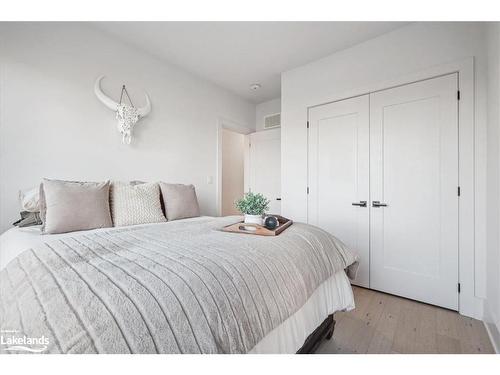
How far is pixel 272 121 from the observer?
12.5ft

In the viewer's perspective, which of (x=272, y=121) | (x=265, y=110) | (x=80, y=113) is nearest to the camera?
(x=80, y=113)

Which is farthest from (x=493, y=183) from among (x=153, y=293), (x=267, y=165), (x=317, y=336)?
(x=267, y=165)

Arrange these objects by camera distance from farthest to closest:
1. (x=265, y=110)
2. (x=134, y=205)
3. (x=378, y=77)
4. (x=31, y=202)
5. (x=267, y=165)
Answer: (x=265, y=110), (x=267, y=165), (x=378, y=77), (x=134, y=205), (x=31, y=202)

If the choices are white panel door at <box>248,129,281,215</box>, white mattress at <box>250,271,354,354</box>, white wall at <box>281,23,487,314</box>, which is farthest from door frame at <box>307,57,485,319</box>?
white panel door at <box>248,129,281,215</box>

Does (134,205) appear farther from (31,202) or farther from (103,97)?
(103,97)

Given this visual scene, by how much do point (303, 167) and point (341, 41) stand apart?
1.40 metres

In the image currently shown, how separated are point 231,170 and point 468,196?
12.1 feet

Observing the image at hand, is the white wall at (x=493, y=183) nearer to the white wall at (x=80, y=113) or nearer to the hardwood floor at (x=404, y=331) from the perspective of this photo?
the hardwood floor at (x=404, y=331)

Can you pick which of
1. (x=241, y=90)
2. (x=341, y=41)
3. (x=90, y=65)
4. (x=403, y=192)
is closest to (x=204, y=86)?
(x=241, y=90)

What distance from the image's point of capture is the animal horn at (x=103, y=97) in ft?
6.71

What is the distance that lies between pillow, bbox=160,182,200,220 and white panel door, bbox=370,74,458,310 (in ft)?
6.11
